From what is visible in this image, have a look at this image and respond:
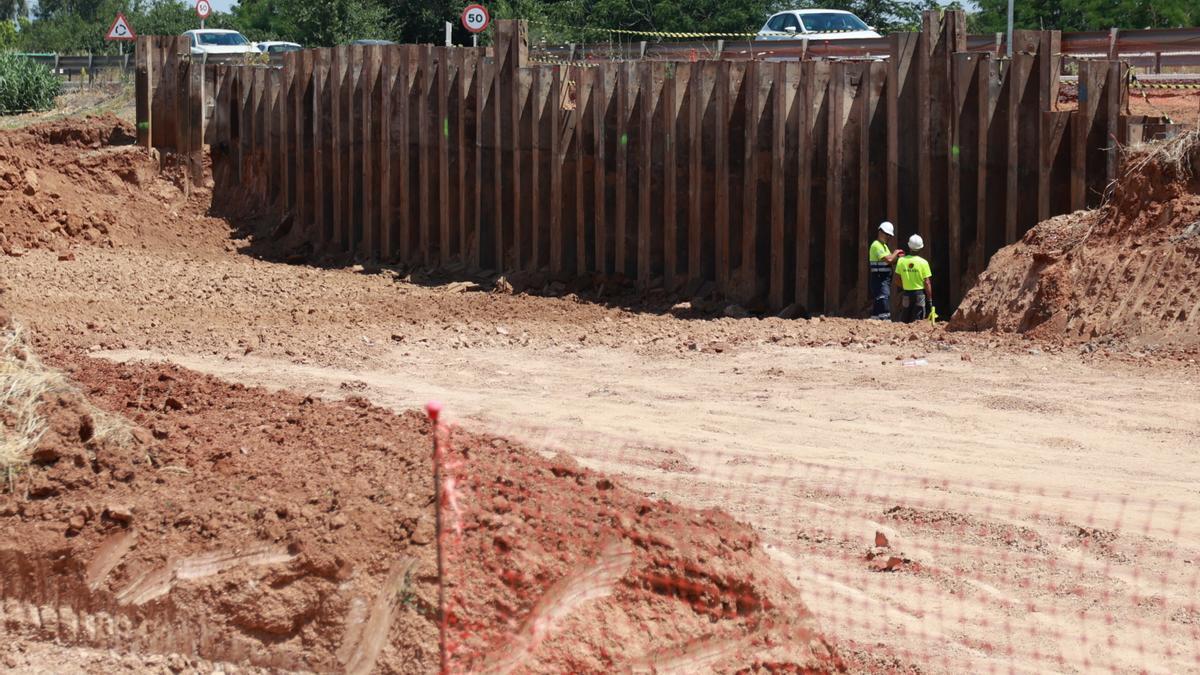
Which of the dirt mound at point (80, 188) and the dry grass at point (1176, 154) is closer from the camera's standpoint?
the dry grass at point (1176, 154)

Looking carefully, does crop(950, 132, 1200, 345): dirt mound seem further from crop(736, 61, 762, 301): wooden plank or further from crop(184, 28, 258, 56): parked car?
crop(184, 28, 258, 56): parked car

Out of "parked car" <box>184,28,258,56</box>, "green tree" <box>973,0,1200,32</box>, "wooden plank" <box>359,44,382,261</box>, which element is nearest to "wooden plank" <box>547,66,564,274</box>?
"wooden plank" <box>359,44,382,261</box>

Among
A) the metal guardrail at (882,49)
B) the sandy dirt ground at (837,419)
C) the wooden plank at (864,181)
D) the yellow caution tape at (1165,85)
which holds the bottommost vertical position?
the sandy dirt ground at (837,419)

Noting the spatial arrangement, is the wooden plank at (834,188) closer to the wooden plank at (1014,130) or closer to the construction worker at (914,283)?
the construction worker at (914,283)

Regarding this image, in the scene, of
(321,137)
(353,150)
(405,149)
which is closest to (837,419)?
(405,149)

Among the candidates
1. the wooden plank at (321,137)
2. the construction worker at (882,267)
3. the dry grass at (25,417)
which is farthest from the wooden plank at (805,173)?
the dry grass at (25,417)

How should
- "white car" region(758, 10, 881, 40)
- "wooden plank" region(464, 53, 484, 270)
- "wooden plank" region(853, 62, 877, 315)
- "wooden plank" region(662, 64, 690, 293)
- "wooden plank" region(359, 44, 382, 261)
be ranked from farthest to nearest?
"white car" region(758, 10, 881, 40)
"wooden plank" region(359, 44, 382, 261)
"wooden plank" region(464, 53, 484, 270)
"wooden plank" region(662, 64, 690, 293)
"wooden plank" region(853, 62, 877, 315)

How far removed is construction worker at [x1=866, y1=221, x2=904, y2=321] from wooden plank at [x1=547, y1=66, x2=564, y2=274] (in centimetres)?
433

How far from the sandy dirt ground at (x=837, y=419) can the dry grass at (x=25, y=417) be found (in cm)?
323

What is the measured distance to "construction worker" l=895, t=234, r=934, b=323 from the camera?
15.3 metres

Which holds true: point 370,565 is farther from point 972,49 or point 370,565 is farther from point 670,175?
point 972,49

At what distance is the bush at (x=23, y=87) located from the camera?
2995 cm

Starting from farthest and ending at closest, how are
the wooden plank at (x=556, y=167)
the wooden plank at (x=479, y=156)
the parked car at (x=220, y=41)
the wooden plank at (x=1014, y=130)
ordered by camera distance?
1. the parked car at (x=220, y=41)
2. the wooden plank at (x=479, y=156)
3. the wooden plank at (x=556, y=167)
4. the wooden plank at (x=1014, y=130)

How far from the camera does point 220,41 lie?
4250cm
